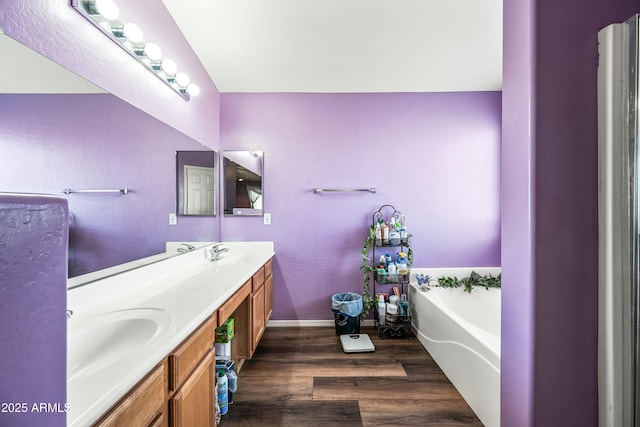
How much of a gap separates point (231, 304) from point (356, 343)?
127 cm

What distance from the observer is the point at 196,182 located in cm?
208

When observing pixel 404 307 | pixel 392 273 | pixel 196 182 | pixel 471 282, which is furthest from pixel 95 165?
pixel 471 282

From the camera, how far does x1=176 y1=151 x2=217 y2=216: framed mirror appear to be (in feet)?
6.14

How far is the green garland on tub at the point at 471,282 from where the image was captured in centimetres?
250

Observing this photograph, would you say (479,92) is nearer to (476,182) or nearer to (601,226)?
(476,182)

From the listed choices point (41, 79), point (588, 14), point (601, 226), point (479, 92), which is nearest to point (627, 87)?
point (588, 14)

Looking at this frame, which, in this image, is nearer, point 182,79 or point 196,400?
point 196,400

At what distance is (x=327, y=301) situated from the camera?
262 centimetres

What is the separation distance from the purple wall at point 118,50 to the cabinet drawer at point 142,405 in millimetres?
1123

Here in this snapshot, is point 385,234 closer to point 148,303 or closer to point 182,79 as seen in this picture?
point 148,303

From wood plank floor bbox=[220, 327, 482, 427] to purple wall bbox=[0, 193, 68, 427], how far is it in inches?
56.9

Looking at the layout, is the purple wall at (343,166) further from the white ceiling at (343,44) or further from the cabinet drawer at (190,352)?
the cabinet drawer at (190,352)

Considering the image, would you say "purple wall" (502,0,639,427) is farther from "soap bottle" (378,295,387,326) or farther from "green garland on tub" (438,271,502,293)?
"green garland on tub" (438,271,502,293)

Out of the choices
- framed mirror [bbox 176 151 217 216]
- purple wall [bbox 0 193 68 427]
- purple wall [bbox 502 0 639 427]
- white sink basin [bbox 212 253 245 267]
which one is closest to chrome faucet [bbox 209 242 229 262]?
white sink basin [bbox 212 253 245 267]
